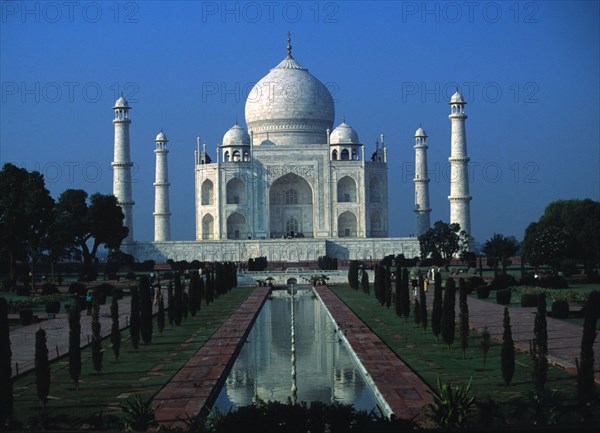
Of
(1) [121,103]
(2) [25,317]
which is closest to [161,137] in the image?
(1) [121,103]

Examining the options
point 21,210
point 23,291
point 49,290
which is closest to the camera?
point 49,290

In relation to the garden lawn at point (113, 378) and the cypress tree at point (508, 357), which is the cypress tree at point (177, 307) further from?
the cypress tree at point (508, 357)

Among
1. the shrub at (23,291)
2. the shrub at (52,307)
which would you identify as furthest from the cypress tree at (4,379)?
the shrub at (23,291)

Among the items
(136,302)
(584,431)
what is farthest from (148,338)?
(584,431)

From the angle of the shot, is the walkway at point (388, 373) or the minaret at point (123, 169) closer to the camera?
the walkway at point (388, 373)

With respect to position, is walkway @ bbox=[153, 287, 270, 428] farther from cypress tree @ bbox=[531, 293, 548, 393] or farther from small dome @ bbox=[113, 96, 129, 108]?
small dome @ bbox=[113, 96, 129, 108]

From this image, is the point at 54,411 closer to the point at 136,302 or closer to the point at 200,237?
the point at 136,302

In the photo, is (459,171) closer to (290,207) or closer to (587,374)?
(290,207)
